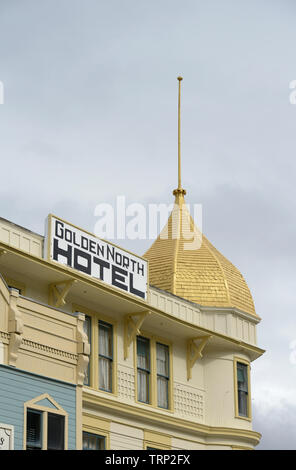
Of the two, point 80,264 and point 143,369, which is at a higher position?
point 80,264

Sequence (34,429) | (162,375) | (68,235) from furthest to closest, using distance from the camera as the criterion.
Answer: (162,375) → (68,235) → (34,429)

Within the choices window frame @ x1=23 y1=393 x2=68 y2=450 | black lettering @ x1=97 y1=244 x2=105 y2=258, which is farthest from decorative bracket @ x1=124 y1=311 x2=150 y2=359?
window frame @ x1=23 y1=393 x2=68 y2=450

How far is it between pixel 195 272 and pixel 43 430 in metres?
15.7

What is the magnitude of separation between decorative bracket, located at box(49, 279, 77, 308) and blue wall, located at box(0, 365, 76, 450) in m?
5.49

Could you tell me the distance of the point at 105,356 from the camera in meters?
35.4

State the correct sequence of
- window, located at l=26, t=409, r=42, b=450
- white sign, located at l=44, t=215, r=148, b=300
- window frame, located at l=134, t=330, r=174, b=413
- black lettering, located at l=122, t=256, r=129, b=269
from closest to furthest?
window, located at l=26, t=409, r=42, b=450 < white sign, located at l=44, t=215, r=148, b=300 < black lettering, located at l=122, t=256, r=129, b=269 < window frame, located at l=134, t=330, r=174, b=413

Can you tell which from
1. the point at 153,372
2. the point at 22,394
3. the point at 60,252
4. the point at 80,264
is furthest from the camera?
the point at 153,372

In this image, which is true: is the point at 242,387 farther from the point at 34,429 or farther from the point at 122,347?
the point at 34,429

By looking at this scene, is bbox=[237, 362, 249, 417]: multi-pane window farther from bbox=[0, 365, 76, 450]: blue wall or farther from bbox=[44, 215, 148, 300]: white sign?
bbox=[0, 365, 76, 450]: blue wall

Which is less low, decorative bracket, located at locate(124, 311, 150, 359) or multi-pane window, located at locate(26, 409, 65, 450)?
decorative bracket, located at locate(124, 311, 150, 359)

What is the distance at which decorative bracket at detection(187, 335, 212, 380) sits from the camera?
3938 cm

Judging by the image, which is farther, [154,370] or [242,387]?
[242,387]

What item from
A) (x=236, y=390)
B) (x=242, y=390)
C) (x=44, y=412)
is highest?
(x=242, y=390)

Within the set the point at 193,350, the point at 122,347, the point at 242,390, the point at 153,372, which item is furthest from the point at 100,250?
the point at 242,390
